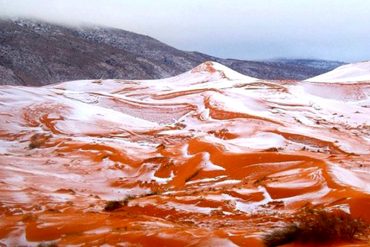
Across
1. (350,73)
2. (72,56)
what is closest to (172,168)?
(350,73)

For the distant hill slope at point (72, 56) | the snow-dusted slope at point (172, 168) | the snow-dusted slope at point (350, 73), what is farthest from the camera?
the distant hill slope at point (72, 56)

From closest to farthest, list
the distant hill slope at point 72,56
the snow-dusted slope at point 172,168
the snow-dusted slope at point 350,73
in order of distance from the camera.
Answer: the snow-dusted slope at point 172,168
the snow-dusted slope at point 350,73
the distant hill slope at point 72,56

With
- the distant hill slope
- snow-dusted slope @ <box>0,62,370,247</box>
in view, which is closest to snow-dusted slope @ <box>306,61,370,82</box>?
snow-dusted slope @ <box>0,62,370,247</box>

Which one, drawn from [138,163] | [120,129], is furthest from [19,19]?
[138,163]

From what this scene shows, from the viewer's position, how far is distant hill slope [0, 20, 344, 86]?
6175 cm

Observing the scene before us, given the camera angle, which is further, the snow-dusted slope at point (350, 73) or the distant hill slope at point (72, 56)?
the distant hill slope at point (72, 56)

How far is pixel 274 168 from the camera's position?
8.05 meters

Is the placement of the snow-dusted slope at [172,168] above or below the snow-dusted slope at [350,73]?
below

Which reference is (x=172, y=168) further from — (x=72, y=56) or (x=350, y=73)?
(x=72, y=56)

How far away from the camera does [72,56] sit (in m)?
69.3

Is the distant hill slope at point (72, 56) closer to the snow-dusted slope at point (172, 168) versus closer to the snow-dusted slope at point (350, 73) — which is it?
the snow-dusted slope at point (350, 73)

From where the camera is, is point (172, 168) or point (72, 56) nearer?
point (172, 168)

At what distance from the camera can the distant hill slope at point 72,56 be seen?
61750 millimetres

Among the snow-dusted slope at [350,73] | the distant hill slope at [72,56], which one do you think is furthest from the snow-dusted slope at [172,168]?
the distant hill slope at [72,56]
